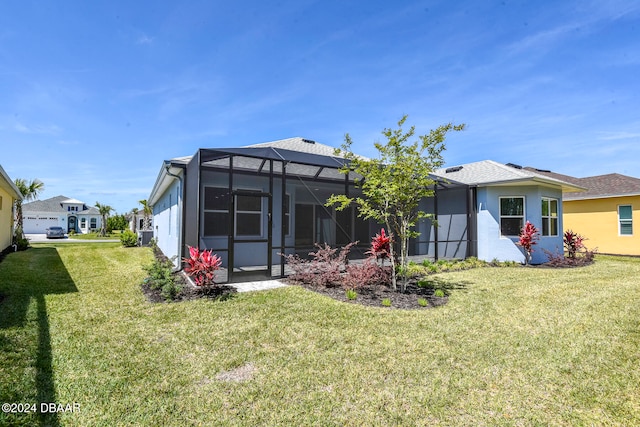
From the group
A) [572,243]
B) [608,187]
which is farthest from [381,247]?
[608,187]

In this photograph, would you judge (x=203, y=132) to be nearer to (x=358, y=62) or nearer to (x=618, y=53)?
(x=358, y=62)

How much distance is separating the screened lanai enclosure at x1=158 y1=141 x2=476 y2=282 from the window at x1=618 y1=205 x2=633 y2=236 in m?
8.43

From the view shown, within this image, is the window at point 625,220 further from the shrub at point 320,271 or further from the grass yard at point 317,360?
the shrub at point 320,271

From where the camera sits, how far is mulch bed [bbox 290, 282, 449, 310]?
559cm

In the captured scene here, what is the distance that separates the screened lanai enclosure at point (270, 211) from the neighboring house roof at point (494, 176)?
0.68m

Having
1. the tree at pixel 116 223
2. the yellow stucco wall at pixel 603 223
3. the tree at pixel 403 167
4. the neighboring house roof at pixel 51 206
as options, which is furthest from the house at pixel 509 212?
the neighboring house roof at pixel 51 206

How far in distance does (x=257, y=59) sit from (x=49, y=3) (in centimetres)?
474

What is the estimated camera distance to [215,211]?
9.04 metres

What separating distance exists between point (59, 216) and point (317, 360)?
45570 mm

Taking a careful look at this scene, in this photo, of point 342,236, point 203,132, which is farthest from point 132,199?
point 342,236

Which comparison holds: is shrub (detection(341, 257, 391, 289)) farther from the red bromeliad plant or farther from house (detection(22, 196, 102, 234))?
house (detection(22, 196, 102, 234))

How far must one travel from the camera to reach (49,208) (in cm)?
3641

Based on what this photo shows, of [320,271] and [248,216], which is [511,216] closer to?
[320,271]

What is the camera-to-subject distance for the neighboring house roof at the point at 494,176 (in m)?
10.4
